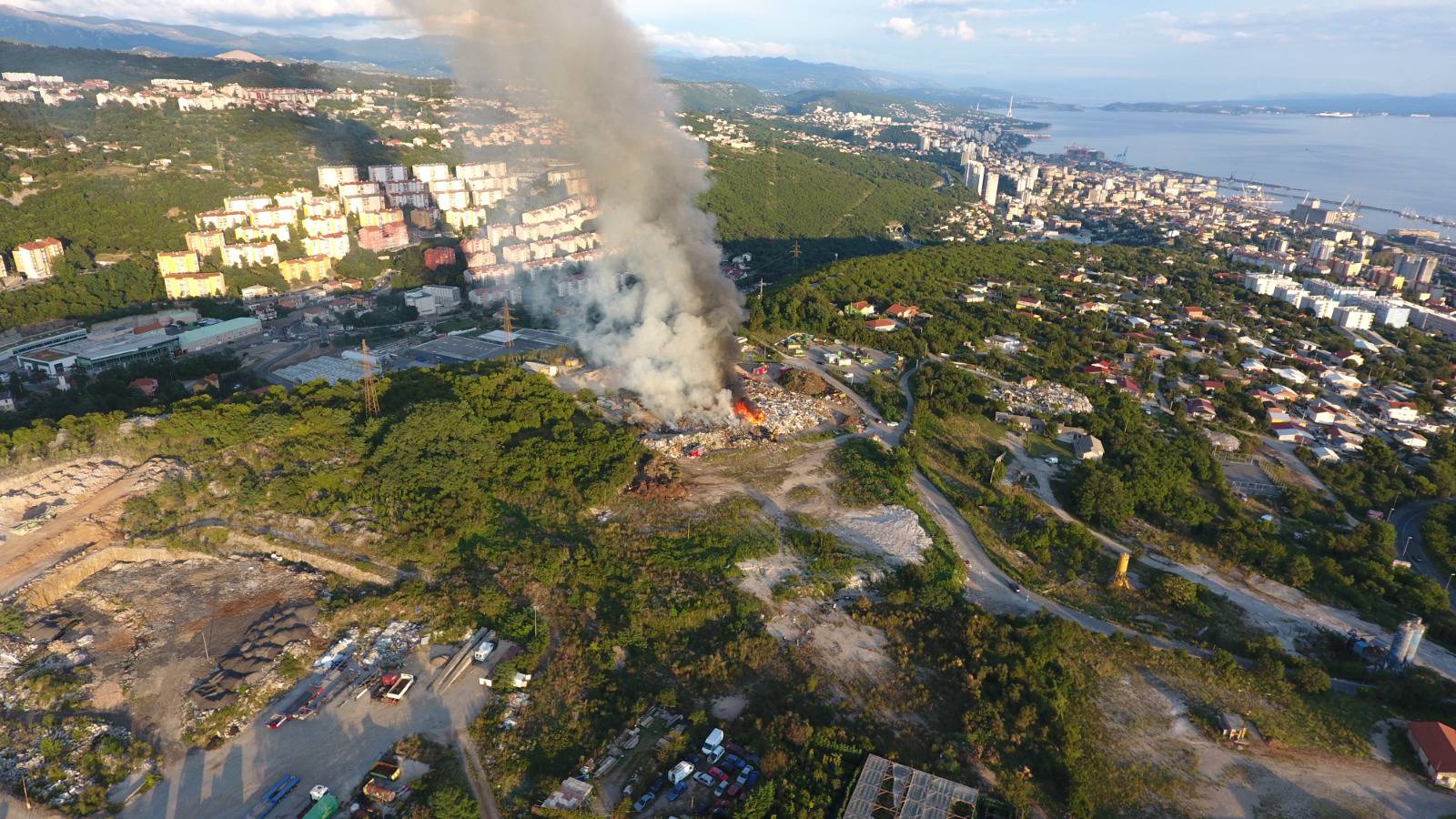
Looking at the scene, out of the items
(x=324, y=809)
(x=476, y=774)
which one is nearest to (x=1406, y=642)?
(x=476, y=774)

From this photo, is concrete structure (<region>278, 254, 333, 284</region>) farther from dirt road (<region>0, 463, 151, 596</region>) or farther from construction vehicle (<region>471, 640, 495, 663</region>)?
construction vehicle (<region>471, 640, 495, 663</region>)

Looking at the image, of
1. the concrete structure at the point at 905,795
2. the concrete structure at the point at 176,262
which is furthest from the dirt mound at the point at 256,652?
the concrete structure at the point at 176,262

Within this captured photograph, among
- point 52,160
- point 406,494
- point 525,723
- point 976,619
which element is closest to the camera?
point 525,723

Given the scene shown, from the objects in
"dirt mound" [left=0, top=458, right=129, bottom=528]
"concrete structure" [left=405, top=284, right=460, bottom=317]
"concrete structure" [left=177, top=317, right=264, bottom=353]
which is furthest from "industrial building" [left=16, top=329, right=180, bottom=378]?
"dirt mound" [left=0, top=458, right=129, bottom=528]

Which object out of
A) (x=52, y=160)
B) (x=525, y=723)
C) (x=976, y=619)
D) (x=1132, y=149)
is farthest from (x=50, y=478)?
(x=1132, y=149)

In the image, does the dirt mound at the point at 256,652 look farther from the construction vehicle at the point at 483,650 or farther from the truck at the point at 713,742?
the truck at the point at 713,742

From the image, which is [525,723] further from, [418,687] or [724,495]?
[724,495]

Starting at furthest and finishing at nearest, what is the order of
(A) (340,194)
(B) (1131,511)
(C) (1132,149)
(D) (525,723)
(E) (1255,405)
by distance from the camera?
(C) (1132,149) < (A) (340,194) < (E) (1255,405) < (B) (1131,511) < (D) (525,723)
